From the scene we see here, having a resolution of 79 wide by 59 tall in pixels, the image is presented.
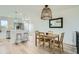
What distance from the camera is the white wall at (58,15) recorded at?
2.85 meters

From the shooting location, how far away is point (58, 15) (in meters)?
2.94

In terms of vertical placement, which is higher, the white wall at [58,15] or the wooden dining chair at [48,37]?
the white wall at [58,15]

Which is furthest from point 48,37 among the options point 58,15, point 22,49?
point 22,49

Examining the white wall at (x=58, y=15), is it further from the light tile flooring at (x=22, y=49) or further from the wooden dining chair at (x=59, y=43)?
the light tile flooring at (x=22, y=49)

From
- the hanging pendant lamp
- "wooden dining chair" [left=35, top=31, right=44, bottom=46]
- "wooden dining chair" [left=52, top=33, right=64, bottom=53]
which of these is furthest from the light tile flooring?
the hanging pendant lamp

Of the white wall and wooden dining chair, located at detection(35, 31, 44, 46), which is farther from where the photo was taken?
wooden dining chair, located at detection(35, 31, 44, 46)

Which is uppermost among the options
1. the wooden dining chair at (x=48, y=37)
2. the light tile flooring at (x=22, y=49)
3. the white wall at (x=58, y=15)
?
the white wall at (x=58, y=15)

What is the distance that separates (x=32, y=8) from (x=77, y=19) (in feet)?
3.78

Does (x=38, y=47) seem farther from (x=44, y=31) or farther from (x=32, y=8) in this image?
(x=32, y=8)

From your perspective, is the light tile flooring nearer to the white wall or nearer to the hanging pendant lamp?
the white wall

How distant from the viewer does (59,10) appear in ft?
9.59

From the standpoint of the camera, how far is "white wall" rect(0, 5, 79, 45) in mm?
2854

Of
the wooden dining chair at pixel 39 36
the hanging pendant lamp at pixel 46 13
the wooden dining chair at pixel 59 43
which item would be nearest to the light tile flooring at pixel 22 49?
the wooden dining chair at pixel 59 43

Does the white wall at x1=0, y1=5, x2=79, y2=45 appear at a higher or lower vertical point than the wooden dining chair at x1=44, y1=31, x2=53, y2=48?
higher
